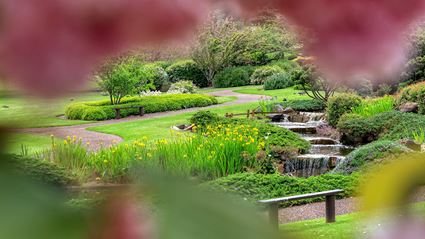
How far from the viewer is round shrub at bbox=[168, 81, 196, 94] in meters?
16.6

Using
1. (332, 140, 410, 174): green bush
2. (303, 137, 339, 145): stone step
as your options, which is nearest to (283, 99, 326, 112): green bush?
(303, 137, 339, 145): stone step

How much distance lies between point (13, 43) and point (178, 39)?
47 millimetres

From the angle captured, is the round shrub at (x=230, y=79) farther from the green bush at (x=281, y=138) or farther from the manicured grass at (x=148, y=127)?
the green bush at (x=281, y=138)

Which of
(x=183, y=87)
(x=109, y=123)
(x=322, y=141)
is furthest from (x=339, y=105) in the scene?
(x=183, y=87)

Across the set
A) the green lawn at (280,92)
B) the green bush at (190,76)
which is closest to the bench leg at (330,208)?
the green lawn at (280,92)

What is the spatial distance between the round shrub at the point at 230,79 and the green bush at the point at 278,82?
0.71 metres

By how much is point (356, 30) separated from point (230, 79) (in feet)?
54.6

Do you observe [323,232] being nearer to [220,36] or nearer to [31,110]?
[31,110]

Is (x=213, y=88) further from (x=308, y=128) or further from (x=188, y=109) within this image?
(x=308, y=128)

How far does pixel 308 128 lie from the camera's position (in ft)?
34.9

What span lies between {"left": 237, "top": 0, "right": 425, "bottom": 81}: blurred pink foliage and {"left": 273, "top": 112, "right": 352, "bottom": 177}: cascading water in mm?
7505

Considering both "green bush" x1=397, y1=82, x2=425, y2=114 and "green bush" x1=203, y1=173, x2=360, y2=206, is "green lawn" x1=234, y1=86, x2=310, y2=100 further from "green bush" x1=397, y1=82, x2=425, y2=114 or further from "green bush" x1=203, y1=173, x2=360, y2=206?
"green bush" x1=203, y1=173, x2=360, y2=206

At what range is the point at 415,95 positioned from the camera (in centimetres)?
1003

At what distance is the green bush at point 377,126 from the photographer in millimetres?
8797
